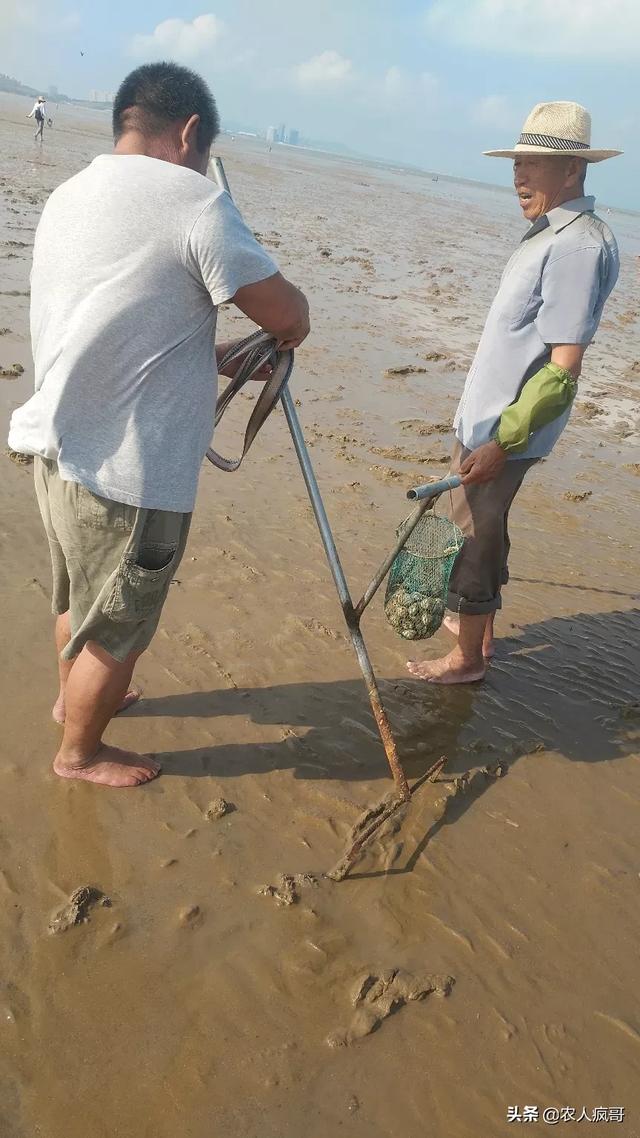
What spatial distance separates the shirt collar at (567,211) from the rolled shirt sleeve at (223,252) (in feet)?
4.34

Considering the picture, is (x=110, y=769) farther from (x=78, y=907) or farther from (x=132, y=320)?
(x=132, y=320)

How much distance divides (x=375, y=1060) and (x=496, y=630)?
2366 millimetres

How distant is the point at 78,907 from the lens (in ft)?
7.20

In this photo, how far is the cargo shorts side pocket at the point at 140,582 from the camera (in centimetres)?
219

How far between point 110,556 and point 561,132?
2.12 m

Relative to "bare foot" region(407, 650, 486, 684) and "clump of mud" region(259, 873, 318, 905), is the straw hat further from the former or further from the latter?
"clump of mud" region(259, 873, 318, 905)

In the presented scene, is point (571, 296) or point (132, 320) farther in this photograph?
point (571, 296)

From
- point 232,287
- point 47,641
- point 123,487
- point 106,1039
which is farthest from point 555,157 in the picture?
point 106,1039

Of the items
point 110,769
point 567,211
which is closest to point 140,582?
point 110,769

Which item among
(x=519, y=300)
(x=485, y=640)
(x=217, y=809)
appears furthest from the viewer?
(x=485, y=640)

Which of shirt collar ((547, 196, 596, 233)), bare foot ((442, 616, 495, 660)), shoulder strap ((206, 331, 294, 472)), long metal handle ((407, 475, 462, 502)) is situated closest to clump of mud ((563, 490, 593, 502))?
bare foot ((442, 616, 495, 660))

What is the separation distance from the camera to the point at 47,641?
3.26m

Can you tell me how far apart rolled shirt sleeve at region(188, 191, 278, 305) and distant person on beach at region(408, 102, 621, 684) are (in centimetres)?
120

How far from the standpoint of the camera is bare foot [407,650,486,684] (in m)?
3.50
